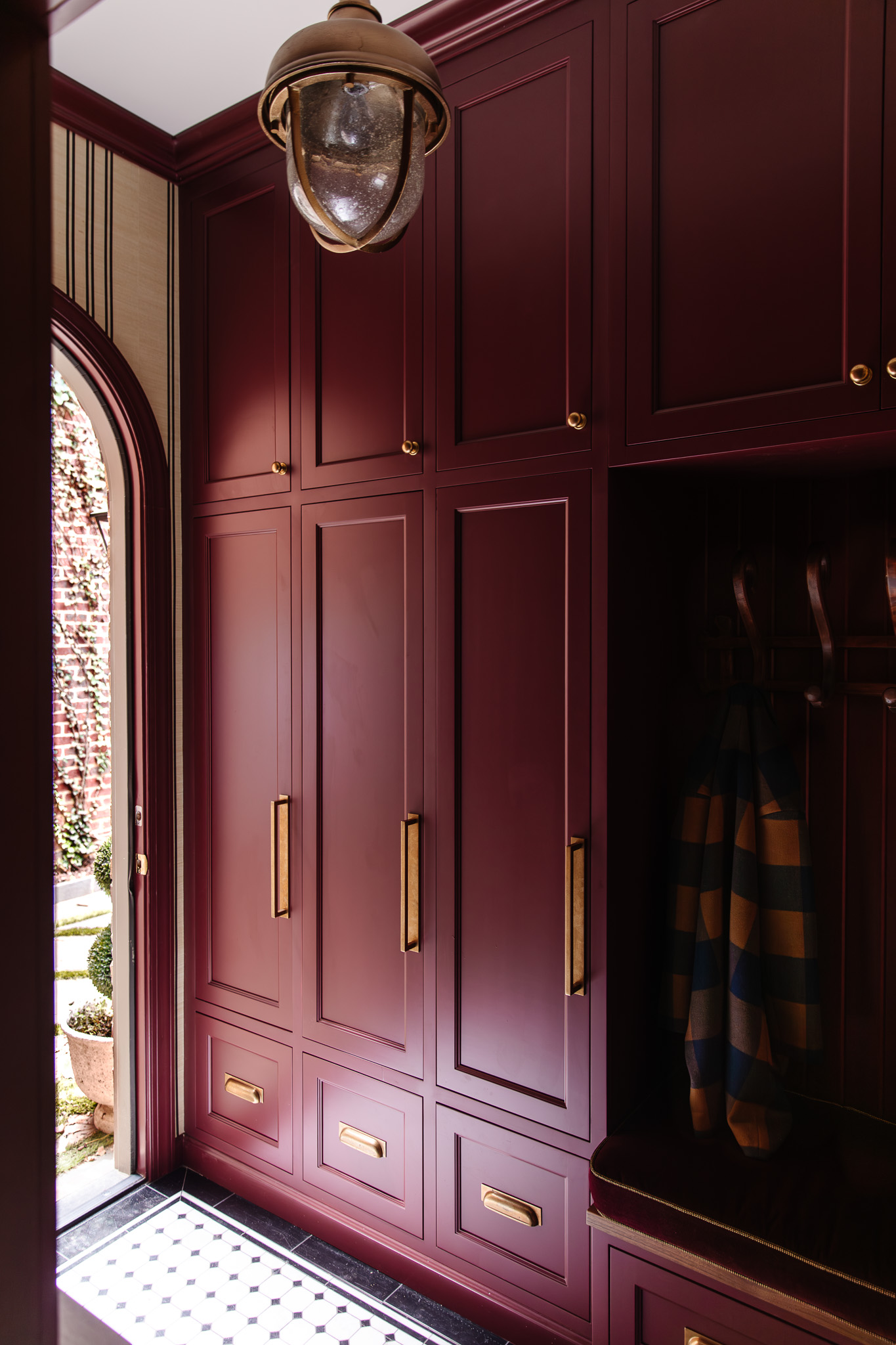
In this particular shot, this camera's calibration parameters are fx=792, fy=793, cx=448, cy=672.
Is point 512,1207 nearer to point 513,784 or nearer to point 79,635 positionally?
point 513,784

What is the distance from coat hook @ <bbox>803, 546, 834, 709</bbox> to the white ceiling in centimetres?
147

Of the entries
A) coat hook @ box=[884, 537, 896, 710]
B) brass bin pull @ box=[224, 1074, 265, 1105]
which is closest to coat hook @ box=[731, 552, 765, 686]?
coat hook @ box=[884, 537, 896, 710]

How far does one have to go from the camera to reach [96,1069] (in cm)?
253

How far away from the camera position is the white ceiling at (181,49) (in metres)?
1.73

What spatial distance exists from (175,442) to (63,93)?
0.87 meters

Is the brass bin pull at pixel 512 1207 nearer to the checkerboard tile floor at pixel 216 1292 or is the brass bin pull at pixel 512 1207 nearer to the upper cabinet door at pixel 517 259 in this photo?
the checkerboard tile floor at pixel 216 1292

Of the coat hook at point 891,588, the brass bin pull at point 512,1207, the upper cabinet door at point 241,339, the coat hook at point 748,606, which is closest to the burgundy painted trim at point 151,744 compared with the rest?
the upper cabinet door at point 241,339

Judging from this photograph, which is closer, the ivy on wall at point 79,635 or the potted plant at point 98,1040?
the potted plant at point 98,1040

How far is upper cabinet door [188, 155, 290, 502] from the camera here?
2.06 metres

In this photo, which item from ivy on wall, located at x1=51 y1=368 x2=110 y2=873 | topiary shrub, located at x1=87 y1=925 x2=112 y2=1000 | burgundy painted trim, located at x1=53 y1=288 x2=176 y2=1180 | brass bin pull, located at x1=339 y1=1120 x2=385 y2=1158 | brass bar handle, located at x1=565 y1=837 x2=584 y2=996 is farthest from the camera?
ivy on wall, located at x1=51 y1=368 x2=110 y2=873

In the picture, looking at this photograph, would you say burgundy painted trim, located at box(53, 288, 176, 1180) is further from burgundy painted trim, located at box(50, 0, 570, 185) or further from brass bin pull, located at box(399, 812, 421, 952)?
brass bin pull, located at box(399, 812, 421, 952)

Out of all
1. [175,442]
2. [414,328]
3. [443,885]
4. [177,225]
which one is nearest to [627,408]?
[414,328]

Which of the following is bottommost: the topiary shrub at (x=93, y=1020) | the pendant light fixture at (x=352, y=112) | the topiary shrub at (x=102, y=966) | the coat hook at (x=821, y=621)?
the topiary shrub at (x=93, y=1020)

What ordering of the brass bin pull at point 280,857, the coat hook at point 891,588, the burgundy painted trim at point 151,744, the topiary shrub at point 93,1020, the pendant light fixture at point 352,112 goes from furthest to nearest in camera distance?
1. the topiary shrub at point 93,1020
2. the burgundy painted trim at point 151,744
3. the brass bin pull at point 280,857
4. the coat hook at point 891,588
5. the pendant light fixture at point 352,112
